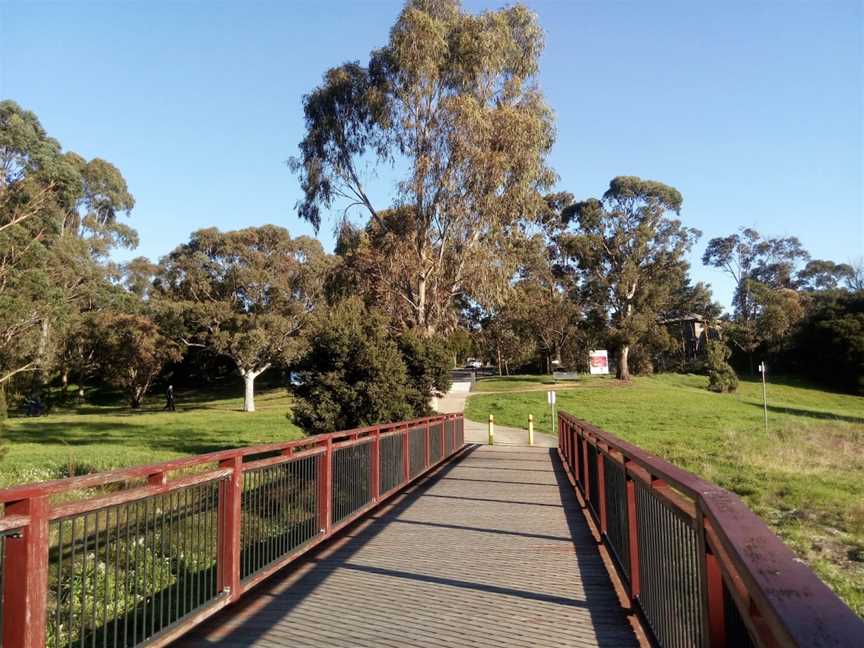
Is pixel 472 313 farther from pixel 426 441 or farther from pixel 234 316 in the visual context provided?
pixel 426 441

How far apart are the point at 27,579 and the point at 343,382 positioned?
11.3 m

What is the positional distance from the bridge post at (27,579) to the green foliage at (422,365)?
15.1 meters

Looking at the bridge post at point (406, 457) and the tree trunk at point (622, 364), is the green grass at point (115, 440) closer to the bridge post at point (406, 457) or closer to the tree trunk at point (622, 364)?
the bridge post at point (406, 457)

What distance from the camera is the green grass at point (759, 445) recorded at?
1141 centimetres

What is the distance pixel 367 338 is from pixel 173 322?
103 ft

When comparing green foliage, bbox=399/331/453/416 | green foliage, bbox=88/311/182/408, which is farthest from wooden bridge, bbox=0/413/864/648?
green foliage, bbox=88/311/182/408

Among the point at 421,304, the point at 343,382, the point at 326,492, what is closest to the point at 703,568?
the point at 326,492

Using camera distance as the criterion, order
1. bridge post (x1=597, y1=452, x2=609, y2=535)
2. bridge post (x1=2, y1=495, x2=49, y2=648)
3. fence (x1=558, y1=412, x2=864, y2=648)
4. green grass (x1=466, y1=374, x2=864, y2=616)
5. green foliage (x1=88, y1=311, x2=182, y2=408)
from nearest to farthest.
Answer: fence (x1=558, y1=412, x2=864, y2=648) < bridge post (x1=2, y1=495, x2=49, y2=648) < bridge post (x1=597, y1=452, x2=609, y2=535) < green grass (x1=466, y1=374, x2=864, y2=616) < green foliage (x1=88, y1=311, x2=182, y2=408)

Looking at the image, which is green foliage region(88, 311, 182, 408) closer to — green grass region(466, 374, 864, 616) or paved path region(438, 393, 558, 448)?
green grass region(466, 374, 864, 616)

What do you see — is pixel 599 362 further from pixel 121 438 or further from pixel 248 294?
pixel 121 438

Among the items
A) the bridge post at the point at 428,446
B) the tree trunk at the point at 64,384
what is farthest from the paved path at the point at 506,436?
the tree trunk at the point at 64,384

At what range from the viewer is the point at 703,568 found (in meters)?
3.02

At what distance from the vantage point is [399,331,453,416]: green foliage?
18.8 meters

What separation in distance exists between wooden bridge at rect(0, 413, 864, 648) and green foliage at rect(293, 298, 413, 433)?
212 inches
